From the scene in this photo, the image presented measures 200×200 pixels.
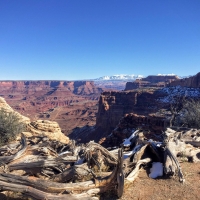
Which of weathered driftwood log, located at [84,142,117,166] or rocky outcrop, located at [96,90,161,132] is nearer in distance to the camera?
weathered driftwood log, located at [84,142,117,166]

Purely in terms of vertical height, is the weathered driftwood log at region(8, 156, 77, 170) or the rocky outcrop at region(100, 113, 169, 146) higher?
the weathered driftwood log at region(8, 156, 77, 170)

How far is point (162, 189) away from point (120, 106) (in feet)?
214

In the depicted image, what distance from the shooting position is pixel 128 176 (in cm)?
622

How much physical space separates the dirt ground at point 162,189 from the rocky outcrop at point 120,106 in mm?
55768

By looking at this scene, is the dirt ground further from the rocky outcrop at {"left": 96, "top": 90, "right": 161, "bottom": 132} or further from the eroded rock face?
the rocky outcrop at {"left": 96, "top": 90, "right": 161, "bottom": 132}

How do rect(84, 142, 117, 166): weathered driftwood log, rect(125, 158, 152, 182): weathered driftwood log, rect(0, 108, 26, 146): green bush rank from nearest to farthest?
1. rect(125, 158, 152, 182): weathered driftwood log
2. rect(84, 142, 117, 166): weathered driftwood log
3. rect(0, 108, 26, 146): green bush

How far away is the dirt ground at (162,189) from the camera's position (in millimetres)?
5508

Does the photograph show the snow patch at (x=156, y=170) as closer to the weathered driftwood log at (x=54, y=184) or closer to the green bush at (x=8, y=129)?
the weathered driftwood log at (x=54, y=184)

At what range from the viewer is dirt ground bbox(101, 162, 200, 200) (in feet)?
18.1

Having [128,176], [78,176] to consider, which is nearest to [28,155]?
[78,176]

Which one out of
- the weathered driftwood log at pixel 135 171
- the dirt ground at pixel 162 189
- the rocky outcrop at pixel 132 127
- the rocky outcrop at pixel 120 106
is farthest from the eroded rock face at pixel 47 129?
the rocky outcrop at pixel 120 106

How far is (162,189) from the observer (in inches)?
231

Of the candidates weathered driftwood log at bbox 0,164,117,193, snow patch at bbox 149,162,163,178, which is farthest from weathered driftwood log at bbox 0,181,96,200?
snow patch at bbox 149,162,163,178

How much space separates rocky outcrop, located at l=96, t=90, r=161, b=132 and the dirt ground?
55.8 m
